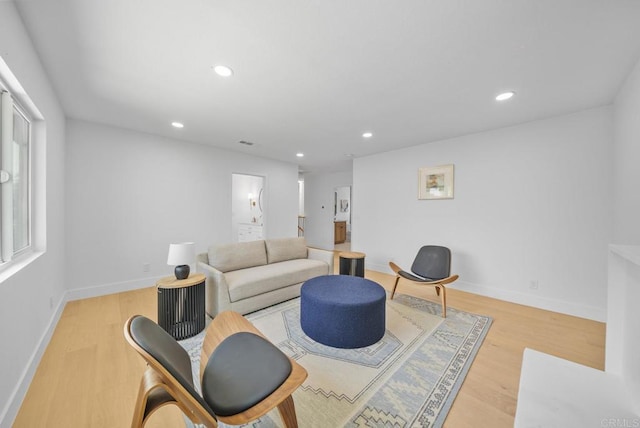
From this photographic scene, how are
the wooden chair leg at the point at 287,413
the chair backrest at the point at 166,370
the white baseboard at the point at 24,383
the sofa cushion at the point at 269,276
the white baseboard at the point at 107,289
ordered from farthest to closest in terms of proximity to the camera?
the white baseboard at the point at 107,289
the sofa cushion at the point at 269,276
the white baseboard at the point at 24,383
the wooden chair leg at the point at 287,413
the chair backrest at the point at 166,370

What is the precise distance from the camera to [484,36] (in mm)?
1579

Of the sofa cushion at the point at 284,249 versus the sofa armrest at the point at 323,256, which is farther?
the sofa armrest at the point at 323,256

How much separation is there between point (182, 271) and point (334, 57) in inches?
97.3

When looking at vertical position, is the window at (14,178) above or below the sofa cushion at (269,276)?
above

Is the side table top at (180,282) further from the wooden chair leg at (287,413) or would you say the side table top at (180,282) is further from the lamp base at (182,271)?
the wooden chair leg at (287,413)

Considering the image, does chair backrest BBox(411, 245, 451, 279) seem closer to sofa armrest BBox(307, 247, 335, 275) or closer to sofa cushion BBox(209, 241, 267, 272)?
sofa armrest BBox(307, 247, 335, 275)

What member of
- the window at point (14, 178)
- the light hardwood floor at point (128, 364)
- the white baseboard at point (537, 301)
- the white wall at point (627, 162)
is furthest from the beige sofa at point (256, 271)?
the white wall at point (627, 162)

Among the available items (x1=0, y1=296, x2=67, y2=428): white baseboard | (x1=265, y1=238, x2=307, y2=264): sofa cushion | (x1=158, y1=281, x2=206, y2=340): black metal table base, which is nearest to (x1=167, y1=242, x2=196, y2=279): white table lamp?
(x1=158, y1=281, x2=206, y2=340): black metal table base

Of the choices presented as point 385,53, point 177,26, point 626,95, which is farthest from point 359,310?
point 626,95

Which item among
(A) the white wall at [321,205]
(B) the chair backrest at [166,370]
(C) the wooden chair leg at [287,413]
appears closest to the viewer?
(B) the chair backrest at [166,370]

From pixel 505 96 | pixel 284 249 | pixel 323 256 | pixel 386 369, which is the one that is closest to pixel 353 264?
pixel 323 256

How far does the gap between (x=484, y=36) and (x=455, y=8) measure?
391 mm

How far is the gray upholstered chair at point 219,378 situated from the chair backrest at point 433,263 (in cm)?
271

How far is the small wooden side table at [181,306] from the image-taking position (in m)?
2.25
